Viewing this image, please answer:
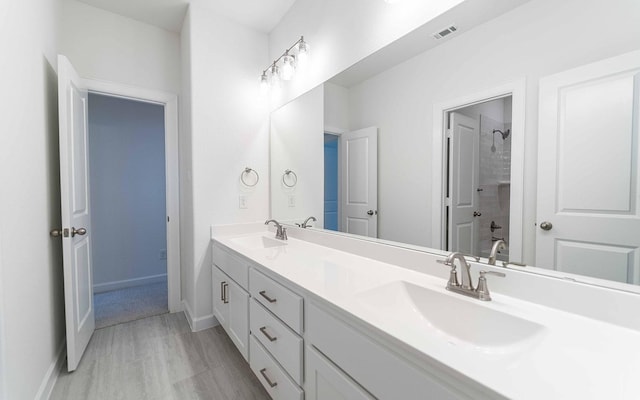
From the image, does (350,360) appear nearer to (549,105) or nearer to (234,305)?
(549,105)

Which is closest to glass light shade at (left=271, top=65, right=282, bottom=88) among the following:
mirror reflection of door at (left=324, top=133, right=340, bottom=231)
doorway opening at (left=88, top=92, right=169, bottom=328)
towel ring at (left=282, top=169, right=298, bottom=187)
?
towel ring at (left=282, top=169, right=298, bottom=187)

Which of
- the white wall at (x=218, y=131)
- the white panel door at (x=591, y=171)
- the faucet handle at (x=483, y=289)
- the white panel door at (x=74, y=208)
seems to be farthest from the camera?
the white wall at (x=218, y=131)

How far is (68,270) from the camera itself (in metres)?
1.62

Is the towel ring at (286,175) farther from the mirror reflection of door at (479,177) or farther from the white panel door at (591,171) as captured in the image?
the white panel door at (591,171)

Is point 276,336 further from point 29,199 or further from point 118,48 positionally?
point 118,48

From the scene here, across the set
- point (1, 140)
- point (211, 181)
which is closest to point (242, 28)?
point (211, 181)

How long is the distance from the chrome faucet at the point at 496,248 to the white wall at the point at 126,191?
3.53 metres

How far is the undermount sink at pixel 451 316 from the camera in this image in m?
0.75

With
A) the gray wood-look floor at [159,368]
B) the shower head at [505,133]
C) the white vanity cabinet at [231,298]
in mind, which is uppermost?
the shower head at [505,133]

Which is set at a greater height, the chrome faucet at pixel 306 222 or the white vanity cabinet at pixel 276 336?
the chrome faucet at pixel 306 222

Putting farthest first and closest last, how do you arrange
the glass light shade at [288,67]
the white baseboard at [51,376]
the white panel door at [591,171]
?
the glass light shade at [288,67]
the white baseboard at [51,376]
the white panel door at [591,171]

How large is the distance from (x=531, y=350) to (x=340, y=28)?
1.82 metres

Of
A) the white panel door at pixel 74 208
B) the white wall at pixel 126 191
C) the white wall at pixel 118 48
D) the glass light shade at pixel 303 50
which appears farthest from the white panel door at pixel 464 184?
the white wall at pixel 126 191

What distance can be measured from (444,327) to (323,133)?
1.30 metres
